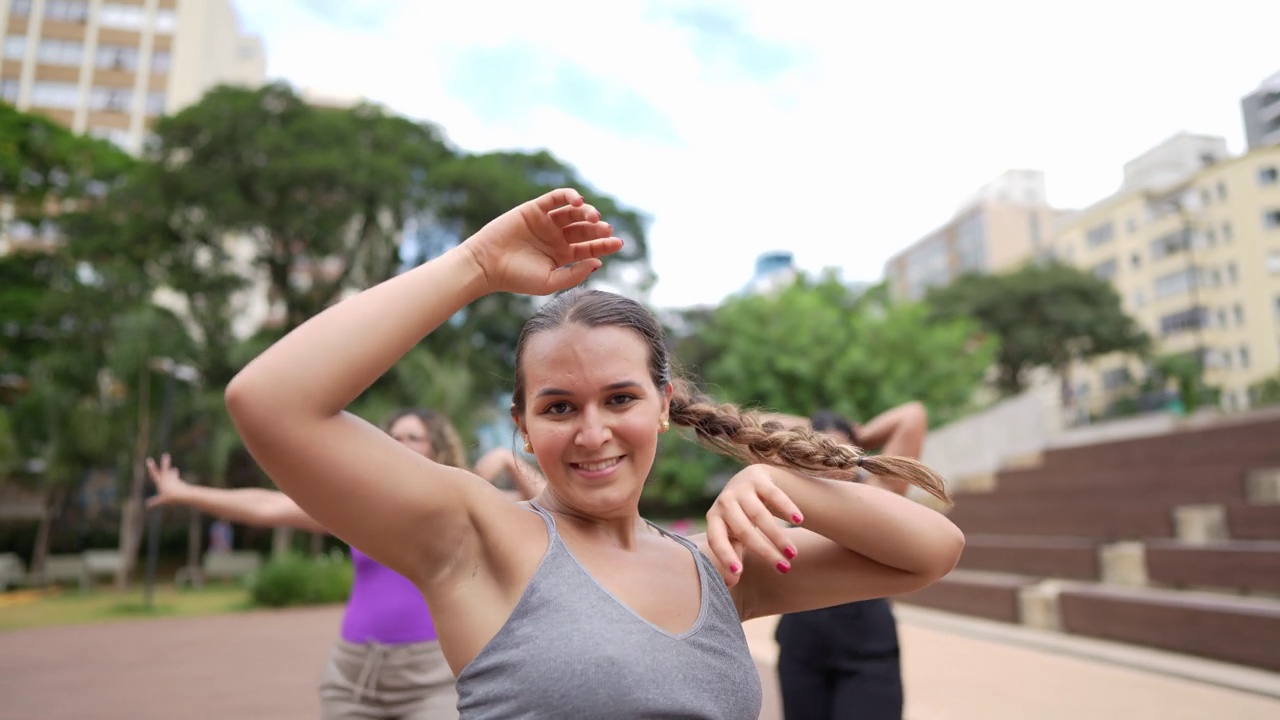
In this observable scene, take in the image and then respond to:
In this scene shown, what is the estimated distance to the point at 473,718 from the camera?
1.38 m

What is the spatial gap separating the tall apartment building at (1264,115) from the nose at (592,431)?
7516 mm

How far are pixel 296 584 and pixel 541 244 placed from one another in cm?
1648

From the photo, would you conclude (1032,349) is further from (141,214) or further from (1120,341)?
(141,214)

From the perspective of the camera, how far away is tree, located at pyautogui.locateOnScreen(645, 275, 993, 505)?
→ 26.5 meters

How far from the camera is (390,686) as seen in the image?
334 centimetres

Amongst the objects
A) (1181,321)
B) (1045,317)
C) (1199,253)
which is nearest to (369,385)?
(1045,317)

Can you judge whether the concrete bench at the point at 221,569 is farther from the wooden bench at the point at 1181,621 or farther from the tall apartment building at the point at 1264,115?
the tall apartment building at the point at 1264,115

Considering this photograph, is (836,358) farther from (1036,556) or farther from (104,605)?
(104,605)

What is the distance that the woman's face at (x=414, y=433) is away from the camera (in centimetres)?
399

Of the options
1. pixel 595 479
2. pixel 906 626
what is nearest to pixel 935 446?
Result: pixel 906 626

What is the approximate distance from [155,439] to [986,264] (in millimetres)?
59849

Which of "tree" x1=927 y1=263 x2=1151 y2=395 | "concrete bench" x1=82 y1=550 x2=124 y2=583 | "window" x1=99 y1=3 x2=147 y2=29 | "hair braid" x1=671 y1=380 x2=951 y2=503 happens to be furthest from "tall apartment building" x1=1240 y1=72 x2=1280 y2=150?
"window" x1=99 y1=3 x2=147 y2=29

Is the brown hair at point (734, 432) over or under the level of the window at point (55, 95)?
under

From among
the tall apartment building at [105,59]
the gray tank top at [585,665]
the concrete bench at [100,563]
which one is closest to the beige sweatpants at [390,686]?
the gray tank top at [585,665]
